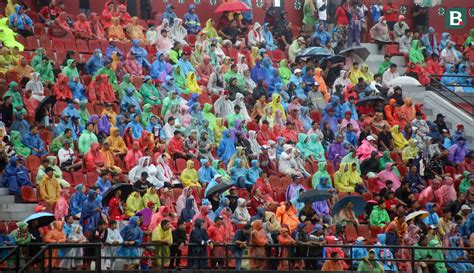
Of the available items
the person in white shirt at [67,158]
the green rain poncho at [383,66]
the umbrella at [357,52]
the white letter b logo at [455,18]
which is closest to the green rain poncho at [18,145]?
the person in white shirt at [67,158]

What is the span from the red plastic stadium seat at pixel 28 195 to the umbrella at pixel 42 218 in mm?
1634

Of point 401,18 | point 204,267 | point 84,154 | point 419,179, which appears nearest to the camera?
point 204,267

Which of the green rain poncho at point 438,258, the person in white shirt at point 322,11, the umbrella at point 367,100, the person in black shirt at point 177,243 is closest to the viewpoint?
the person in black shirt at point 177,243

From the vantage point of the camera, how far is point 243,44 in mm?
40750

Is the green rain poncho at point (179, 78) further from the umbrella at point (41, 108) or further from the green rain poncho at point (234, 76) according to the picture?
the umbrella at point (41, 108)

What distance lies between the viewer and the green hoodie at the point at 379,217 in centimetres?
3397

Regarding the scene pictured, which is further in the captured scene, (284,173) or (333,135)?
(333,135)

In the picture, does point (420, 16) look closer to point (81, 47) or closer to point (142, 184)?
point (81, 47)

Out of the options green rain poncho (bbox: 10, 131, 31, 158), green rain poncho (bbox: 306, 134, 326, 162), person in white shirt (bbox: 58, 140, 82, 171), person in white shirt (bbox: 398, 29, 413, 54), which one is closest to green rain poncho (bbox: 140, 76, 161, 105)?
green rain poncho (bbox: 306, 134, 326, 162)

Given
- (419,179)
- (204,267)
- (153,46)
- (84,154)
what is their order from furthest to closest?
(153,46) → (419,179) → (84,154) → (204,267)

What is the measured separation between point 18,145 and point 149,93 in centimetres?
478

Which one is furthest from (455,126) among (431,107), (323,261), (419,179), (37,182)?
(37,182)

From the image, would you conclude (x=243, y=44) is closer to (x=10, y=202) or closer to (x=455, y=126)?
(x=455, y=126)

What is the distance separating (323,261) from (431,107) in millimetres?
10026
